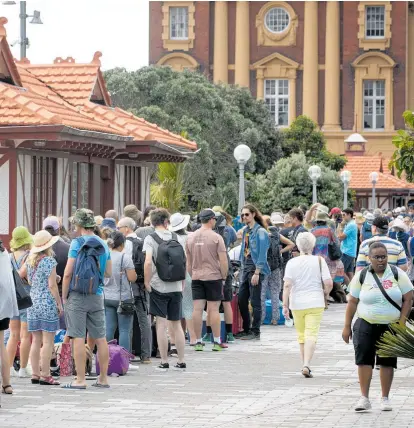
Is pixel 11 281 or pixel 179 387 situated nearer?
pixel 11 281

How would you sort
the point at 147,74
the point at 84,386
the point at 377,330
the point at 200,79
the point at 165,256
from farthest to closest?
the point at 200,79 → the point at 147,74 → the point at 165,256 → the point at 84,386 → the point at 377,330

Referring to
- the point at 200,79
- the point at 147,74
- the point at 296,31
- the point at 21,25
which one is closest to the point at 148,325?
the point at 21,25

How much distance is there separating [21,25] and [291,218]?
8789 millimetres

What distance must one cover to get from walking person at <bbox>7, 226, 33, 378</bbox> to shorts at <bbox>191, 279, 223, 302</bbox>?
340cm

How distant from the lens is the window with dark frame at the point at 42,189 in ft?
72.5

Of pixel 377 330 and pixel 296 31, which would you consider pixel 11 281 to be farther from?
A: pixel 296 31

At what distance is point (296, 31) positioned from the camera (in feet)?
280

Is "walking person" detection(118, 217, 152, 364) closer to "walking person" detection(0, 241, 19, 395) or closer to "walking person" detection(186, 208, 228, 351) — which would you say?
"walking person" detection(186, 208, 228, 351)

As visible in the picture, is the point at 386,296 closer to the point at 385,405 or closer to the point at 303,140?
the point at 385,405

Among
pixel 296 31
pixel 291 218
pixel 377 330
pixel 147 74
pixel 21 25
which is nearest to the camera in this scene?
pixel 377 330

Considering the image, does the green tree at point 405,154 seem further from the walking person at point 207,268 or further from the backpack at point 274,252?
the walking person at point 207,268

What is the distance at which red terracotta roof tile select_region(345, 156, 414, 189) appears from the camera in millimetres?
63125

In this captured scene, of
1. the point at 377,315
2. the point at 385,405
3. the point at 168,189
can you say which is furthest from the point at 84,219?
the point at 168,189

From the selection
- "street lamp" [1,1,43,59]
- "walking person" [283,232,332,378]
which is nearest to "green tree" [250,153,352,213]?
"street lamp" [1,1,43,59]
